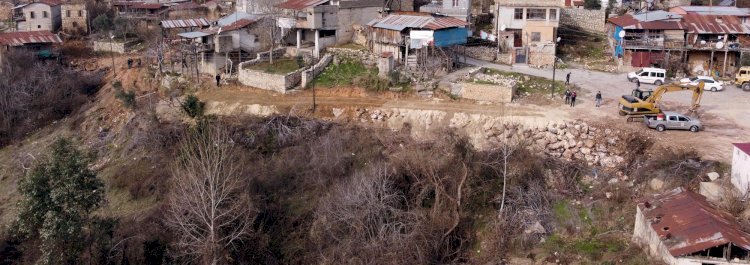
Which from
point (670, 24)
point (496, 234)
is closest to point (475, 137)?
point (496, 234)

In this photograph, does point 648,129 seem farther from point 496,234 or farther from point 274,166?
point 274,166

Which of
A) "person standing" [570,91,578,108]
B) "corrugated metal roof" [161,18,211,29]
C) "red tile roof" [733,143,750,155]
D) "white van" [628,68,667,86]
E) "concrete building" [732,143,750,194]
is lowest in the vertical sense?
"concrete building" [732,143,750,194]

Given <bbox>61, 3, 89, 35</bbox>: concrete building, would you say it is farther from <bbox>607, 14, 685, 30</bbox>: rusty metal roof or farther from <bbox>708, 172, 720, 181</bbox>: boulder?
<bbox>708, 172, 720, 181</bbox>: boulder

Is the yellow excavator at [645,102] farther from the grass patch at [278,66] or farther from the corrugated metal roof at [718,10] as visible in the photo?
the grass patch at [278,66]

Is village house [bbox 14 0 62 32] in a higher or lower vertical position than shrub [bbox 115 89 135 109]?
higher

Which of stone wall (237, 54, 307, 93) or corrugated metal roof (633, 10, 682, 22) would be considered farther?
corrugated metal roof (633, 10, 682, 22)

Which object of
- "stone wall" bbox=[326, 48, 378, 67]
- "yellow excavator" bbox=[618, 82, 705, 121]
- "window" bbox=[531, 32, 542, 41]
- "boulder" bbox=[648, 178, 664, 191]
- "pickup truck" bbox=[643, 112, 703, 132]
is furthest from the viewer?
"window" bbox=[531, 32, 542, 41]

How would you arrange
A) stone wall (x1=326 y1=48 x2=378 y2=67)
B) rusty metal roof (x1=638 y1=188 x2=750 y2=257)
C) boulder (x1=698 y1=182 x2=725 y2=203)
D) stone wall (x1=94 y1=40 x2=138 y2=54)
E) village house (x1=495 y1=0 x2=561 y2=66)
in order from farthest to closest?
1. stone wall (x1=94 y1=40 x2=138 y2=54)
2. village house (x1=495 y1=0 x2=561 y2=66)
3. stone wall (x1=326 y1=48 x2=378 y2=67)
4. boulder (x1=698 y1=182 x2=725 y2=203)
5. rusty metal roof (x1=638 y1=188 x2=750 y2=257)

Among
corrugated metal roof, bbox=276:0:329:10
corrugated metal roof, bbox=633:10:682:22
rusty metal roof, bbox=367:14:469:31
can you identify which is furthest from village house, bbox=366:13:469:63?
corrugated metal roof, bbox=633:10:682:22
